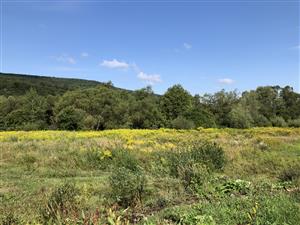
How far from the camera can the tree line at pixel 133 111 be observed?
202ft

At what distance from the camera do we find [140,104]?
67.9m

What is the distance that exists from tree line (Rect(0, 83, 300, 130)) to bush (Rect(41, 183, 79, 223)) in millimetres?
50386

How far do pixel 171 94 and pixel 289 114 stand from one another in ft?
90.1

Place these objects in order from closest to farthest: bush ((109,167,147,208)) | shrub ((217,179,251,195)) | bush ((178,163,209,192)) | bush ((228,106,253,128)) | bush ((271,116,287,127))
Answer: bush ((109,167,147,208)) < shrub ((217,179,251,195)) < bush ((178,163,209,192)) < bush ((228,106,253,128)) < bush ((271,116,287,127))

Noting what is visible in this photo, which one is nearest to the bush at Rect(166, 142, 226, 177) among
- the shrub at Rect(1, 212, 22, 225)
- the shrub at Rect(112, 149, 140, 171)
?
the shrub at Rect(112, 149, 140, 171)

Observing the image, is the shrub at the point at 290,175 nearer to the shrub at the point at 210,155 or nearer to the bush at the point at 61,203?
the shrub at the point at 210,155

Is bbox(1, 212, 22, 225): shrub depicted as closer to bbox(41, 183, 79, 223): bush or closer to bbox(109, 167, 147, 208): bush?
bbox(41, 183, 79, 223): bush

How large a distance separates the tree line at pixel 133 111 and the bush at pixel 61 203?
50.4 m

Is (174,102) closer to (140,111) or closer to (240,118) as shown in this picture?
(140,111)

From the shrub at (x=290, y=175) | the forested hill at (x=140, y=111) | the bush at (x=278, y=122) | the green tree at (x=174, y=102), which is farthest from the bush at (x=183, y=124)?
the shrub at (x=290, y=175)

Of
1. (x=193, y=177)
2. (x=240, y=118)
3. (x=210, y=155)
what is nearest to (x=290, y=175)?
(x=193, y=177)

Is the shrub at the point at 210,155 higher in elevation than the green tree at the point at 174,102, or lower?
lower

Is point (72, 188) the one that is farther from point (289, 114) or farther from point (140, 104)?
point (289, 114)

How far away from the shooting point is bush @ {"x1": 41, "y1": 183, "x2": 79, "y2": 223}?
559 centimetres
